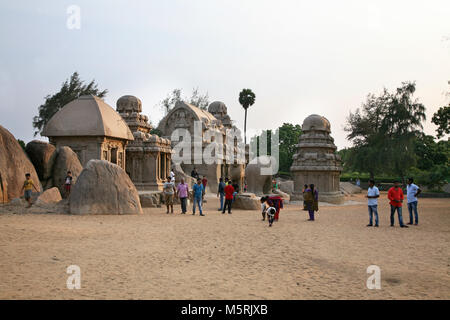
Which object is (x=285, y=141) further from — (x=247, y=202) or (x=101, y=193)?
(x=101, y=193)

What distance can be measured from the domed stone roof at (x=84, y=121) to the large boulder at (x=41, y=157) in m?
3.05

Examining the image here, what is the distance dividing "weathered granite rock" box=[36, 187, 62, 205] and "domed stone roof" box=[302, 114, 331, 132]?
16.4 meters

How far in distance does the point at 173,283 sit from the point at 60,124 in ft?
57.8

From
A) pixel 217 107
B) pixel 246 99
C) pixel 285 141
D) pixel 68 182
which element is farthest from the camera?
pixel 285 141

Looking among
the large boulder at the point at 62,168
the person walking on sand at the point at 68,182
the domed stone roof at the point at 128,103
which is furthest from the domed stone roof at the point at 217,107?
the person walking on sand at the point at 68,182

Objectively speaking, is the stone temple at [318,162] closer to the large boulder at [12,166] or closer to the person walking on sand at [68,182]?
the person walking on sand at [68,182]

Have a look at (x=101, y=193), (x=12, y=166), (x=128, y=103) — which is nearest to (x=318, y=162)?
(x=128, y=103)

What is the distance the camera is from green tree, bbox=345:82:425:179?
1526 inches

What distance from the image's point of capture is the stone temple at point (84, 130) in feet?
67.9

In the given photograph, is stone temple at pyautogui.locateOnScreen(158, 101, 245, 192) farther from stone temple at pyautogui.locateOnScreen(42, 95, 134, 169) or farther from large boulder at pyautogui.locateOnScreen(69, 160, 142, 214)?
large boulder at pyautogui.locateOnScreen(69, 160, 142, 214)

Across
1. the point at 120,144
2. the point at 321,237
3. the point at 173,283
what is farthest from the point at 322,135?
the point at 173,283

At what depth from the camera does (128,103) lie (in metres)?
29.3

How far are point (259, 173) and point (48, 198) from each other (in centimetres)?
1483

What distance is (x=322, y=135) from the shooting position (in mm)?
25844
